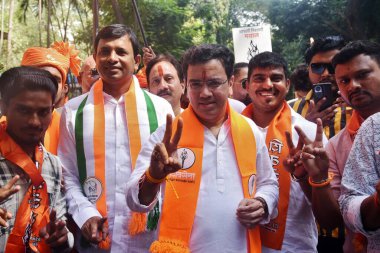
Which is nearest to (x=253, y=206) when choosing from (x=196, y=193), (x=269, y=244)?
(x=196, y=193)

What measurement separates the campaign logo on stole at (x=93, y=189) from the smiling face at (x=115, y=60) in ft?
2.33

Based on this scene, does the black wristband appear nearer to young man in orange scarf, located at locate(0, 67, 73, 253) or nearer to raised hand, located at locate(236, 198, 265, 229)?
raised hand, located at locate(236, 198, 265, 229)

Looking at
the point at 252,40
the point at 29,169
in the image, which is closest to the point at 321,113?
the point at 29,169

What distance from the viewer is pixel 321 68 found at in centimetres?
359

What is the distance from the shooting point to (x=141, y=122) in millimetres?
2947

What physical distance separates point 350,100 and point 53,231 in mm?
1849

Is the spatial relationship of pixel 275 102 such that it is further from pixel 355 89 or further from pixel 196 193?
pixel 196 193

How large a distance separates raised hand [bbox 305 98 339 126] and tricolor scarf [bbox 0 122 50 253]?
1.98 m

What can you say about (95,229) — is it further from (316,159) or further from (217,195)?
(316,159)

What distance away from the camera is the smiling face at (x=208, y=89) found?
2.60 metres

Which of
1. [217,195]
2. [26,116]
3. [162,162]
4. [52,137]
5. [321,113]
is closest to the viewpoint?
[162,162]

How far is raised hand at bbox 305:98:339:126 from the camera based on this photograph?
316 centimetres

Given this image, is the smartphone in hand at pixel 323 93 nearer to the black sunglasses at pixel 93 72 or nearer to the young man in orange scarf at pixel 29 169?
the young man in orange scarf at pixel 29 169

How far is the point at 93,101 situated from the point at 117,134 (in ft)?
0.96
